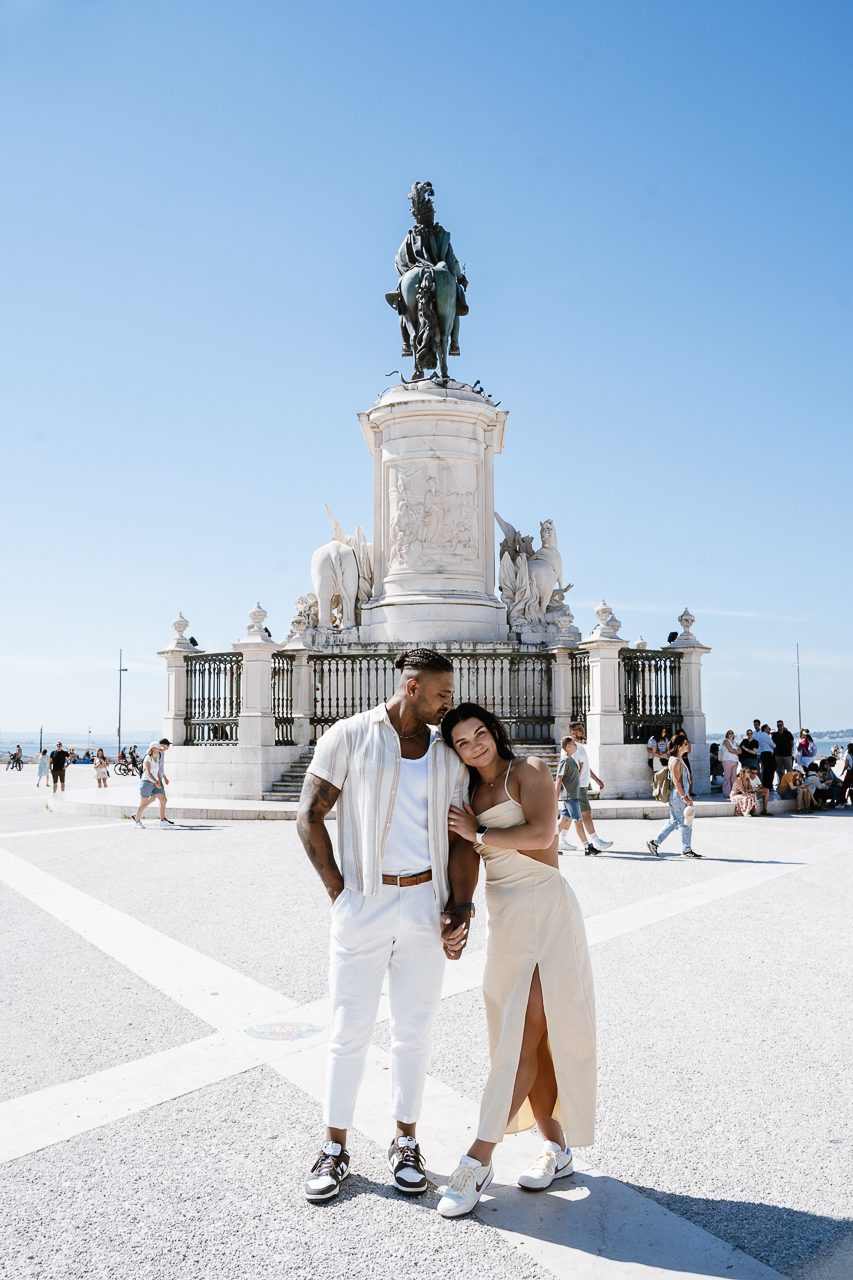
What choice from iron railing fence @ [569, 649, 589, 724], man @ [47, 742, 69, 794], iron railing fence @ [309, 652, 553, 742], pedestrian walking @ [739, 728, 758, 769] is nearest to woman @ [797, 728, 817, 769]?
pedestrian walking @ [739, 728, 758, 769]

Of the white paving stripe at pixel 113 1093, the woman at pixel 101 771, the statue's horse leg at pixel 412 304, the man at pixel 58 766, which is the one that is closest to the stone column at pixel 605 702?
the statue's horse leg at pixel 412 304

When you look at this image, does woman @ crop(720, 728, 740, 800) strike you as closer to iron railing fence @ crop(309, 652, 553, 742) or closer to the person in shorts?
iron railing fence @ crop(309, 652, 553, 742)

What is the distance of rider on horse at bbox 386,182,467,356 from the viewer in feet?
75.9

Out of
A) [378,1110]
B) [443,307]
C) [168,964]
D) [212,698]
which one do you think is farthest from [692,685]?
[378,1110]

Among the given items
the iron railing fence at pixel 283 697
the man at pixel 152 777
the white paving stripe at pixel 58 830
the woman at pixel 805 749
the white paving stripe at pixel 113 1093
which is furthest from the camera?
the woman at pixel 805 749

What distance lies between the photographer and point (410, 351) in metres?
23.5

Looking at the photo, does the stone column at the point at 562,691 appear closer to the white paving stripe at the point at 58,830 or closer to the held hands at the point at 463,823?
the white paving stripe at the point at 58,830

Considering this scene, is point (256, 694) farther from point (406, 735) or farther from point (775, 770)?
point (406, 735)

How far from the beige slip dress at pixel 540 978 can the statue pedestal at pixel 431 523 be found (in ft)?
56.7

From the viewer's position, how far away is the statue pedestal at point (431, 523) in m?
21.0

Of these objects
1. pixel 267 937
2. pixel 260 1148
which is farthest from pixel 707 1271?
pixel 267 937

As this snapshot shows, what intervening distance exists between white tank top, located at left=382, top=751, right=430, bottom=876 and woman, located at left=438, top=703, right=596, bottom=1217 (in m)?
0.11

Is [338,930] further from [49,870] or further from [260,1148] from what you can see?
[49,870]

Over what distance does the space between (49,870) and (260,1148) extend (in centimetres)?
770
